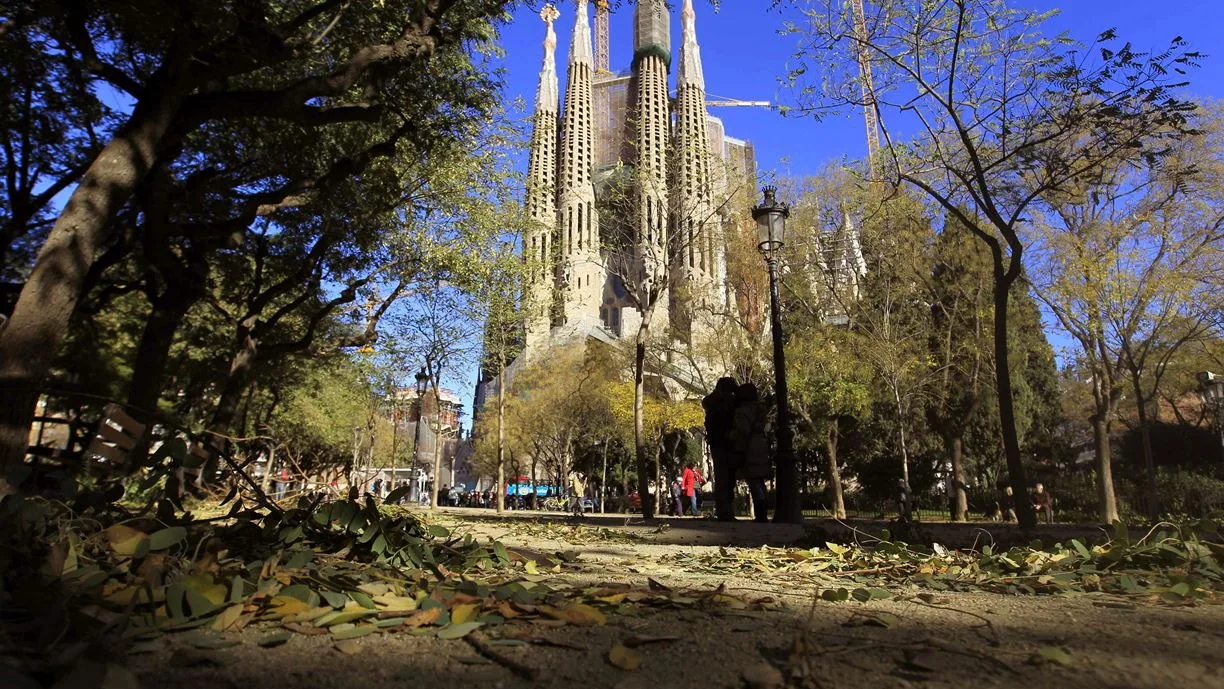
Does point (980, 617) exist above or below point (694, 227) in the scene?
below

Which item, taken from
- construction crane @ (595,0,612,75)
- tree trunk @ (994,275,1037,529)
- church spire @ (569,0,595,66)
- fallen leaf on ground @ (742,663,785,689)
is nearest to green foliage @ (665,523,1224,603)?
fallen leaf on ground @ (742,663,785,689)

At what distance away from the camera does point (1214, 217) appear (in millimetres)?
15117

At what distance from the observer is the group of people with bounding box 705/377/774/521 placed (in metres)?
11.0

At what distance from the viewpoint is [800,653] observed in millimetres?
2096

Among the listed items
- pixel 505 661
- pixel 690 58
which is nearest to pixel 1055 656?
pixel 505 661

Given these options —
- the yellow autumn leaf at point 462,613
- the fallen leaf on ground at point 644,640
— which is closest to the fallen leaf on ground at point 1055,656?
the fallen leaf on ground at point 644,640

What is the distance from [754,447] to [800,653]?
9097 millimetres

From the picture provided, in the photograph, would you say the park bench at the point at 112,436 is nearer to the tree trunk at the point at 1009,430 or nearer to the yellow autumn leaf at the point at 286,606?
the yellow autumn leaf at the point at 286,606

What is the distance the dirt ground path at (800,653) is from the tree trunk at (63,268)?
4.43 meters

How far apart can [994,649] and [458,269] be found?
47.0 feet

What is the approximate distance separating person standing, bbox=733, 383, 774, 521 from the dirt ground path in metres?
7.76

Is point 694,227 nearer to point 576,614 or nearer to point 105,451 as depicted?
→ point 105,451

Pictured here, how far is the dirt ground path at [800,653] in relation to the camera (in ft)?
6.27

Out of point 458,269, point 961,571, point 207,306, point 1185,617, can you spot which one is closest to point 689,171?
point 458,269
